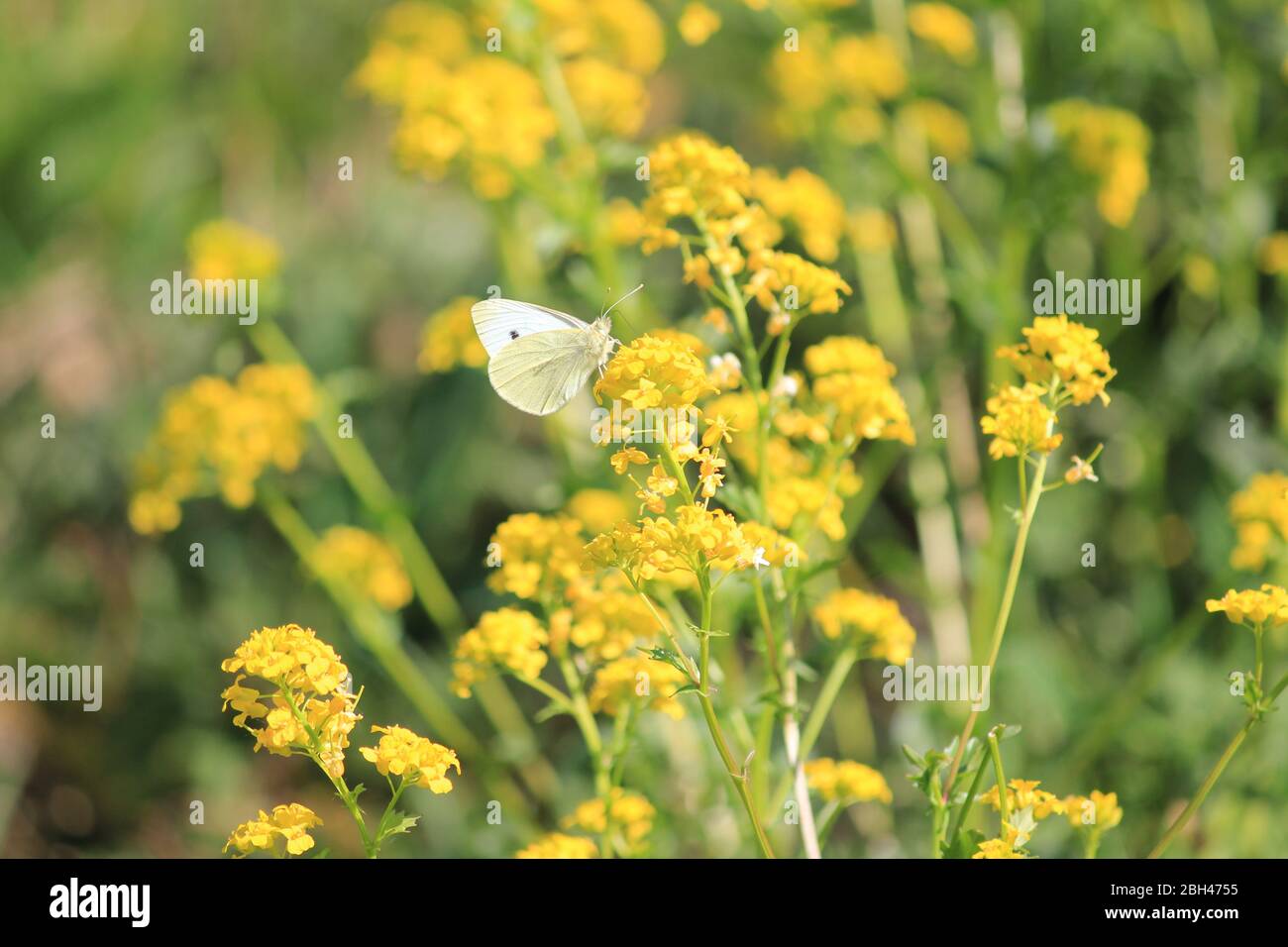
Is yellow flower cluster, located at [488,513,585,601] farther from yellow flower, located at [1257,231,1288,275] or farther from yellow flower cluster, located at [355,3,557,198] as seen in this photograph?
yellow flower, located at [1257,231,1288,275]

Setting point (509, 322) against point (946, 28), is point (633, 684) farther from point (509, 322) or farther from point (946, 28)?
point (946, 28)

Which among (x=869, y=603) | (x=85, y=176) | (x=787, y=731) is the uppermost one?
(x=85, y=176)

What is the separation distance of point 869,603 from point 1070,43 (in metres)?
1.69

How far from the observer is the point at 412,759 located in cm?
149

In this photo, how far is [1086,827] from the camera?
1702 mm

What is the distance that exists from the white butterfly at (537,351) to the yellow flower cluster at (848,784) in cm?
69

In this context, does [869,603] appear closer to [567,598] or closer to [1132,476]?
[567,598]

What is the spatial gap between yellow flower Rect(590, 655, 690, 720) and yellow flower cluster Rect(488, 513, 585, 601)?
0.15 m

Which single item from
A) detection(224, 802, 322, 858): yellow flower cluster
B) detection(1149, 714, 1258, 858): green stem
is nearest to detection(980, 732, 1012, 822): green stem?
detection(1149, 714, 1258, 858): green stem

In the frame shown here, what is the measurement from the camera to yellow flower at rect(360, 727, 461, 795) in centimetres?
148

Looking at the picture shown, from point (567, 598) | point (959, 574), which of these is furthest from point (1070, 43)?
point (567, 598)

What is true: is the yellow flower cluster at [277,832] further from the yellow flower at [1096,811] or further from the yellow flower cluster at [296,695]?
the yellow flower at [1096,811]

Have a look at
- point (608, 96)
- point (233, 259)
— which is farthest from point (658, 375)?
point (233, 259)

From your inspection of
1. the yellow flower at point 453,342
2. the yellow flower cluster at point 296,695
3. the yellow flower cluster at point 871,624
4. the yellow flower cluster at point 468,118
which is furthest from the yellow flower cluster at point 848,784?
the yellow flower cluster at point 468,118
